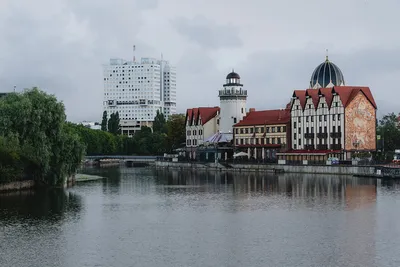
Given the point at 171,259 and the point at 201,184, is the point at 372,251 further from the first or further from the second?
the point at 201,184

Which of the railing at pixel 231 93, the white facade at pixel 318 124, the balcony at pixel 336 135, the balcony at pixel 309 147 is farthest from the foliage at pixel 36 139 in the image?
the railing at pixel 231 93

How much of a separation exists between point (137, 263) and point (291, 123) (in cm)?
8540

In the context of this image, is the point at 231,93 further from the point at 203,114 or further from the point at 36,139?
the point at 36,139

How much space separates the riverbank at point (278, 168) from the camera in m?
97.3

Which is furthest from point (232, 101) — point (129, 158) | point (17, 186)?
point (17, 186)

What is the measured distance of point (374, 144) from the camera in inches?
4392

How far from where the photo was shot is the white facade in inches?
4284

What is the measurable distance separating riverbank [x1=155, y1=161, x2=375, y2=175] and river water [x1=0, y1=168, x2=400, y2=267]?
21.4m

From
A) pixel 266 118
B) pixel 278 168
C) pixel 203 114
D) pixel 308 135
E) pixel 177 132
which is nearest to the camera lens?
pixel 278 168

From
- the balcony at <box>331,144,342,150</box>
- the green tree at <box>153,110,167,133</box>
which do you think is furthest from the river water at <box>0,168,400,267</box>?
the green tree at <box>153,110,167,133</box>

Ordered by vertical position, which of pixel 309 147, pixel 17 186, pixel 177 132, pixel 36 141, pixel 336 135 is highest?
pixel 177 132

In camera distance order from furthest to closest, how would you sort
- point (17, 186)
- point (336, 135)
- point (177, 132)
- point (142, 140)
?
point (142, 140) < point (177, 132) < point (336, 135) < point (17, 186)

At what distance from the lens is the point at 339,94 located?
356ft

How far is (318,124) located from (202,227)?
226 feet
